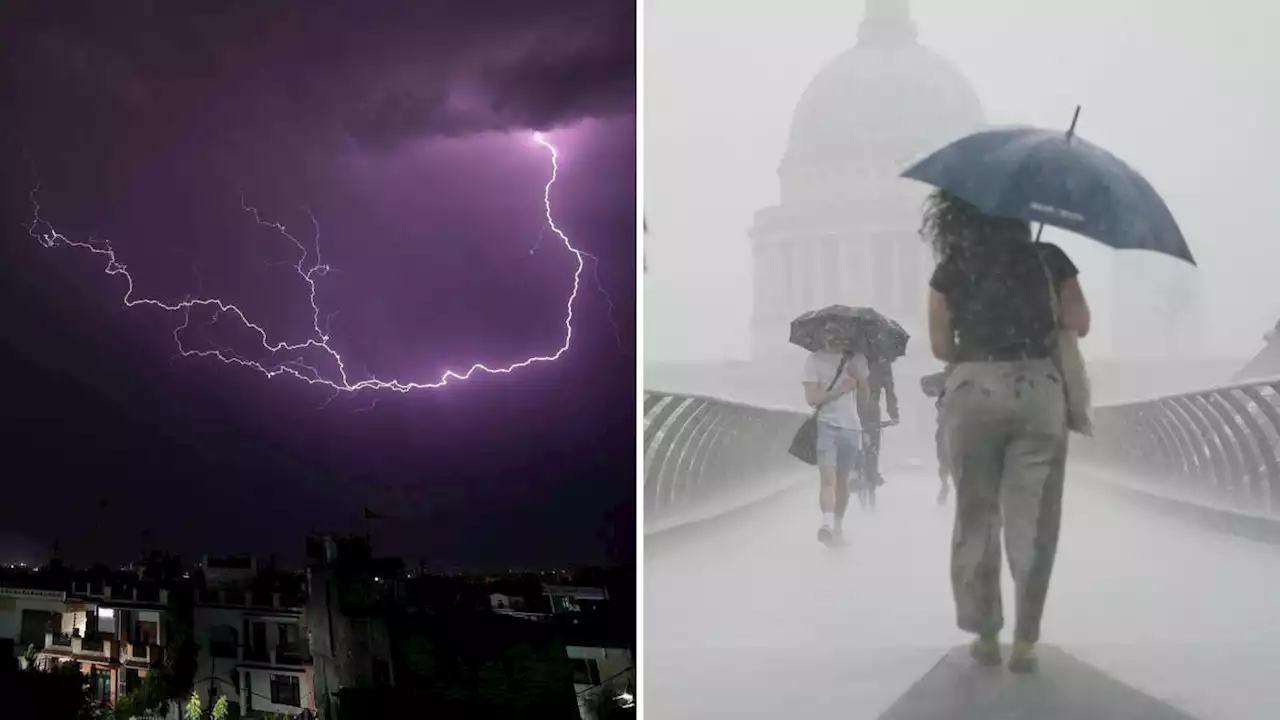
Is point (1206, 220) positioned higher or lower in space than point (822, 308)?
higher

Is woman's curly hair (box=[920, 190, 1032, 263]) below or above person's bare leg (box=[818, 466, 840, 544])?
above

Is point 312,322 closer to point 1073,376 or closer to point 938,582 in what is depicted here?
point 938,582

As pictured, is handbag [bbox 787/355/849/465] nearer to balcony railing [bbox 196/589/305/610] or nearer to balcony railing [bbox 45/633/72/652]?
balcony railing [bbox 196/589/305/610]

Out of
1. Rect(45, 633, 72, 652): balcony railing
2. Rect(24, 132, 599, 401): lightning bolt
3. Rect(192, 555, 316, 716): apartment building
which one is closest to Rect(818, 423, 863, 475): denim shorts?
Rect(24, 132, 599, 401): lightning bolt

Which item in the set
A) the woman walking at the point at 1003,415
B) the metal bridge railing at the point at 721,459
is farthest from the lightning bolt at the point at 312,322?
the woman walking at the point at 1003,415

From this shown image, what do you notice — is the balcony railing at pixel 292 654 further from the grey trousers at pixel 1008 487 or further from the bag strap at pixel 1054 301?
the bag strap at pixel 1054 301

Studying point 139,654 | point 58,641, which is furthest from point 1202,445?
point 58,641

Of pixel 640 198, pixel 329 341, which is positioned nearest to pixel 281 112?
pixel 329 341

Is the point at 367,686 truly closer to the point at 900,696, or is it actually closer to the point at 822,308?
the point at 900,696
